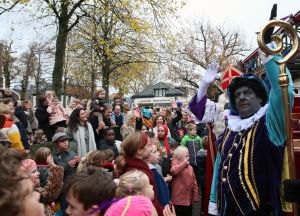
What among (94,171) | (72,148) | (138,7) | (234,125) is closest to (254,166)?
(234,125)

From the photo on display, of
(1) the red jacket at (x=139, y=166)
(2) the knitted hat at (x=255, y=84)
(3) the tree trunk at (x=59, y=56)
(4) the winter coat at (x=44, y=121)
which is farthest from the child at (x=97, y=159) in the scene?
(3) the tree trunk at (x=59, y=56)

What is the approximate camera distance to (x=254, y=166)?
2988 mm

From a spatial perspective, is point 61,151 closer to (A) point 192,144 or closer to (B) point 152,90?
(A) point 192,144

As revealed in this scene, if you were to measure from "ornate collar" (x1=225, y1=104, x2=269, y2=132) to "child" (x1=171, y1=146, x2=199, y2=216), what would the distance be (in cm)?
291

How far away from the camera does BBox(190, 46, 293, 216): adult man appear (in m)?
2.86

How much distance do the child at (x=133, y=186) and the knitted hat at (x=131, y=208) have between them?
63 cm

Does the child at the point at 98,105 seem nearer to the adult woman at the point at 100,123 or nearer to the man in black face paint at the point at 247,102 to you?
the adult woman at the point at 100,123

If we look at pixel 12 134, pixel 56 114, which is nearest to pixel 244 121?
pixel 12 134

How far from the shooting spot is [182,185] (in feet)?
20.5

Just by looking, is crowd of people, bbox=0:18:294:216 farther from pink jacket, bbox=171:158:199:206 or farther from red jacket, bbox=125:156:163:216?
pink jacket, bbox=171:158:199:206

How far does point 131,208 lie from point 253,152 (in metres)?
1.17

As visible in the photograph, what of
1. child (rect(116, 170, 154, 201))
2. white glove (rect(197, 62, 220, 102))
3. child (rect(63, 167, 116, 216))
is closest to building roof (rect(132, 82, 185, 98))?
white glove (rect(197, 62, 220, 102))

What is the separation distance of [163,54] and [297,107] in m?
16.4

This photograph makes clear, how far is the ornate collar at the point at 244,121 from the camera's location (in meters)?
3.13
